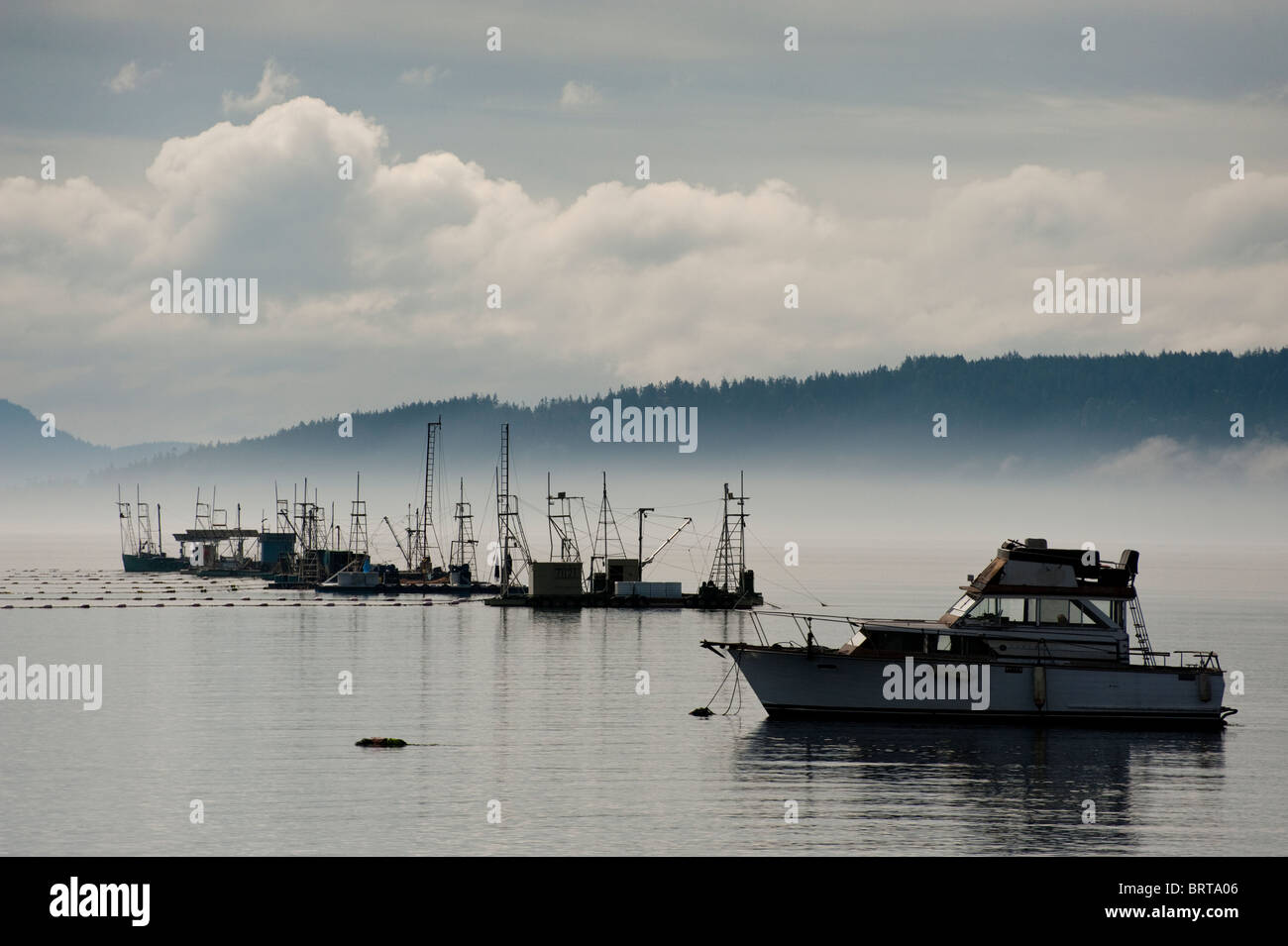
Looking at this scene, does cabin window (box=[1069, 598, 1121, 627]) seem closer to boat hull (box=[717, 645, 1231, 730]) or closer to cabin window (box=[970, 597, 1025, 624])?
boat hull (box=[717, 645, 1231, 730])

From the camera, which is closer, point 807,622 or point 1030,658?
point 1030,658

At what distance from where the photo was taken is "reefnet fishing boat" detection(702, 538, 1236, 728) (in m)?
65.5

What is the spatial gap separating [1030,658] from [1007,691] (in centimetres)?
182

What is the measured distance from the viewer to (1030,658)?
65.8m

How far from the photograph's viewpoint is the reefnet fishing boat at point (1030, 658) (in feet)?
215

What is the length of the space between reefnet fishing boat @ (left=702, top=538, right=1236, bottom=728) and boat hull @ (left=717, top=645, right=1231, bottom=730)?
0.14 feet

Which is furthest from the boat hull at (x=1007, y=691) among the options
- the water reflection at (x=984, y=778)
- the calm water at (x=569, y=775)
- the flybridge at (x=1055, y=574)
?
the flybridge at (x=1055, y=574)

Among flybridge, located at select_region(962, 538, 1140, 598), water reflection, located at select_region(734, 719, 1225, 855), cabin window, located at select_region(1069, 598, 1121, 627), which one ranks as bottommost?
water reflection, located at select_region(734, 719, 1225, 855)

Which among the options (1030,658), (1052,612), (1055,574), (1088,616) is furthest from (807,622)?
(1088,616)

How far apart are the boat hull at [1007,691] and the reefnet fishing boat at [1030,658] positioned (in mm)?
44

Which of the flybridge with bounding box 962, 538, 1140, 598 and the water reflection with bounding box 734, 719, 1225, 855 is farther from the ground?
the flybridge with bounding box 962, 538, 1140, 598

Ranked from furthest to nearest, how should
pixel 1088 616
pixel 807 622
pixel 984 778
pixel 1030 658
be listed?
pixel 807 622 < pixel 1030 658 < pixel 1088 616 < pixel 984 778

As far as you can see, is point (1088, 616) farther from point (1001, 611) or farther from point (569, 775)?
point (569, 775)

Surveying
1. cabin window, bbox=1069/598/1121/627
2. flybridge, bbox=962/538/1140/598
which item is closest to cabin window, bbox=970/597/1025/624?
flybridge, bbox=962/538/1140/598
